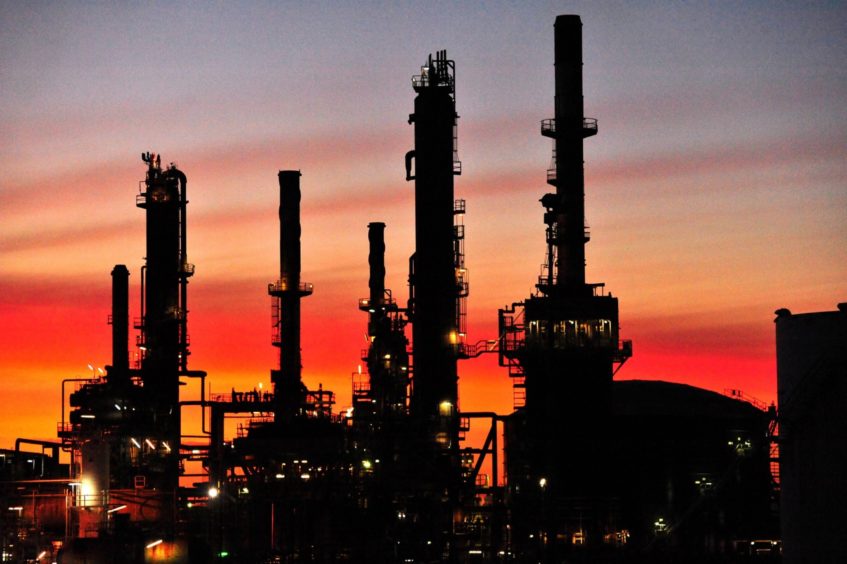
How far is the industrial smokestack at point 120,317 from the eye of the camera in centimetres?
7735

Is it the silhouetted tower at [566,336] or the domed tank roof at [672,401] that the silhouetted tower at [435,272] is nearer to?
the silhouetted tower at [566,336]

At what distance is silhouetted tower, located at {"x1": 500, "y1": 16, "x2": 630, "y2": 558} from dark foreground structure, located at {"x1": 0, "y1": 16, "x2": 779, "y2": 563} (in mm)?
90

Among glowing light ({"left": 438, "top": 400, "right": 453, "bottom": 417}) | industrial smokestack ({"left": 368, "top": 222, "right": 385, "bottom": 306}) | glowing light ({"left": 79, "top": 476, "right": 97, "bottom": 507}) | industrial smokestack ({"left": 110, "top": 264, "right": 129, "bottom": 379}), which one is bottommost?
glowing light ({"left": 79, "top": 476, "right": 97, "bottom": 507})

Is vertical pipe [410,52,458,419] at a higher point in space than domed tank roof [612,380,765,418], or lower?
higher

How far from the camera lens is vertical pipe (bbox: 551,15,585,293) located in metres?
73.7

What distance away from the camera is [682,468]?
7175 cm

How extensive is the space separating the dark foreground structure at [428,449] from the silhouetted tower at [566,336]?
0.09 meters

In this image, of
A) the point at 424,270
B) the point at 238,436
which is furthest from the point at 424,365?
the point at 238,436

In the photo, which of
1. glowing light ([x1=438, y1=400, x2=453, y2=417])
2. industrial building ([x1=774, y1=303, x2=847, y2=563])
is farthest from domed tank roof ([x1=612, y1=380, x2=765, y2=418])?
industrial building ([x1=774, y1=303, x2=847, y2=563])

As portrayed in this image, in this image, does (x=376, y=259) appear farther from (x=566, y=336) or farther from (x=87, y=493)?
(x=87, y=493)

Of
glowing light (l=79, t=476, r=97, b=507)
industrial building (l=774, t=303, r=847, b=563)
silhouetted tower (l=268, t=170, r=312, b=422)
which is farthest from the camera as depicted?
silhouetted tower (l=268, t=170, r=312, b=422)

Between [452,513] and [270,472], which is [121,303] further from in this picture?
[452,513]

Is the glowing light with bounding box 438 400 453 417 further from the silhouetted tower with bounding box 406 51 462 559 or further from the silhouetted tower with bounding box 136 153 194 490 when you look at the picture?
the silhouetted tower with bounding box 136 153 194 490

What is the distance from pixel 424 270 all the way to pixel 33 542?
1954 cm
